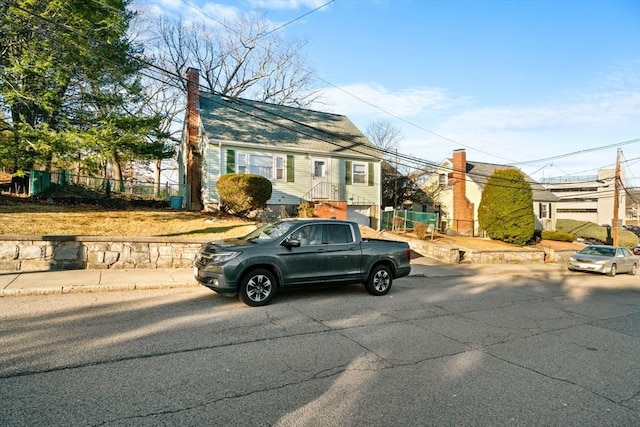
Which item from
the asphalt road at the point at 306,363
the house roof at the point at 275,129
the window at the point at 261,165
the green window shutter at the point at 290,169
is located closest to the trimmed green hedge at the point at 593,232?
the house roof at the point at 275,129

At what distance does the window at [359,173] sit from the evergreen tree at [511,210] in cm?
920

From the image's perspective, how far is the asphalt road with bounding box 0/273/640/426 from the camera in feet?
12.2

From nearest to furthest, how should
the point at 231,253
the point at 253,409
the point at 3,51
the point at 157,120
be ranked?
1. the point at 253,409
2. the point at 231,253
3. the point at 3,51
4. the point at 157,120

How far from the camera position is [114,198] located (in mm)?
21141

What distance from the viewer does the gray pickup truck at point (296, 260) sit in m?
7.76

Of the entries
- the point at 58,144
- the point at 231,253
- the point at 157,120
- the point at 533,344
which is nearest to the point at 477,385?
the point at 533,344

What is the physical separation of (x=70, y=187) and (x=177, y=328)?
18.8 metres

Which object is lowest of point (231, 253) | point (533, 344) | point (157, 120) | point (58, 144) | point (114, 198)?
point (533, 344)

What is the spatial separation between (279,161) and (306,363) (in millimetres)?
19156

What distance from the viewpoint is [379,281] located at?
9680 mm

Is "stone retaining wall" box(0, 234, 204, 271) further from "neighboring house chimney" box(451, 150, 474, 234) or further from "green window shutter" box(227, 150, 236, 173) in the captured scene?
"neighboring house chimney" box(451, 150, 474, 234)

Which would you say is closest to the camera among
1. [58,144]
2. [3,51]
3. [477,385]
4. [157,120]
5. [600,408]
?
[600,408]

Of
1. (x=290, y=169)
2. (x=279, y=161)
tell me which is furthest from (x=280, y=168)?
(x=290, y=169)

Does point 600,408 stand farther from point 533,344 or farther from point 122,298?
point 122,298
